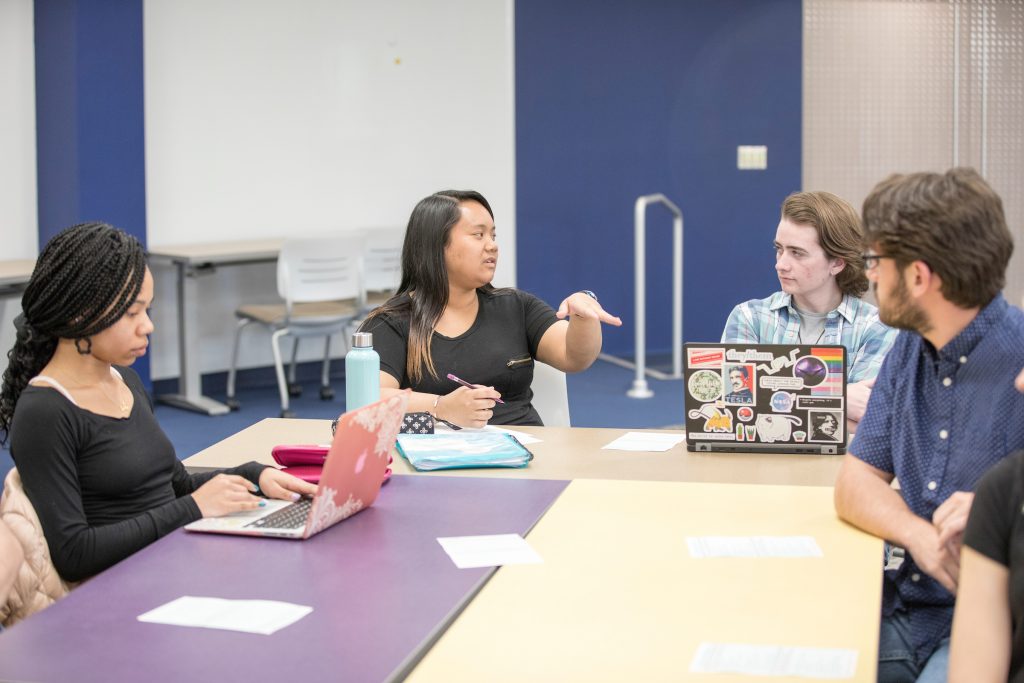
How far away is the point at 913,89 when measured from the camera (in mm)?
7957

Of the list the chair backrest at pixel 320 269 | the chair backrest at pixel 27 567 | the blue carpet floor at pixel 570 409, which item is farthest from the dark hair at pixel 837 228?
the chair backrest at pixel 320 269

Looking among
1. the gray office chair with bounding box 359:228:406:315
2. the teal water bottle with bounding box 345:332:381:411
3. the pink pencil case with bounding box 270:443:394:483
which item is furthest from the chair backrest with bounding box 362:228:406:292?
the pink pencil case with bounding box 270:443:394:483

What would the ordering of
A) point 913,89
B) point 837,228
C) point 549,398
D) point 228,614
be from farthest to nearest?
point 913,89 → point 549,398 → point 837,228 → point 228,614

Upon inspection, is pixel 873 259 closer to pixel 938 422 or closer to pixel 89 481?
pixel 938 422

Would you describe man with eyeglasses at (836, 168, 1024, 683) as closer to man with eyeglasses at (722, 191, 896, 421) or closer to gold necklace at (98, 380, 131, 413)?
man with eyeglasses at (722, 191, 896, 421)

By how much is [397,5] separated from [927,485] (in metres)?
6.07

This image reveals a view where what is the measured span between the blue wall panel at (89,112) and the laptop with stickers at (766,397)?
4.57 m

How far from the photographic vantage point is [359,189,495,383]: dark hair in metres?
3.30

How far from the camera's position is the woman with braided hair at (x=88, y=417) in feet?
6.85

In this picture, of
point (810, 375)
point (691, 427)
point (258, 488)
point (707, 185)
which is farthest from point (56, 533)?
point (707, 185)

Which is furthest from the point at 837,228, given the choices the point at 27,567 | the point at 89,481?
the point at 27,567

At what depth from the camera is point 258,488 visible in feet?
7.82

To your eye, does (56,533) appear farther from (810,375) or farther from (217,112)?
(217,112)

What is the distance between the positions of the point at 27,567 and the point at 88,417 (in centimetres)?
29
